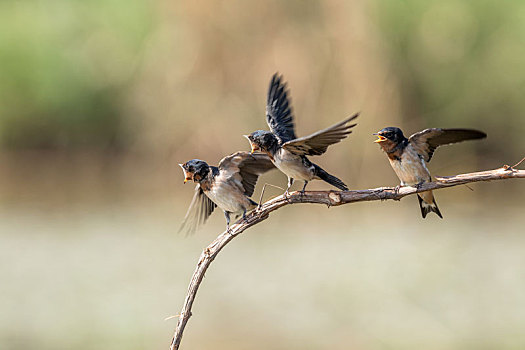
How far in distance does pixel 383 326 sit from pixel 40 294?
3.72 meters

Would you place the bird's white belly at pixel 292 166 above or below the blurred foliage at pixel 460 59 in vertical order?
below

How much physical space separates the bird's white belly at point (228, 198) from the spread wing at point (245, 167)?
1.8 inches

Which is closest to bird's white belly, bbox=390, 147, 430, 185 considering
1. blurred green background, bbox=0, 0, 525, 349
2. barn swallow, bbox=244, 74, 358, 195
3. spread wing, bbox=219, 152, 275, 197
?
barn swallow, bbox=244, 74, 358, 195

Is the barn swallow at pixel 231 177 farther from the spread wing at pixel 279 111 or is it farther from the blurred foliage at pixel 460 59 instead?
the blurred foliage at pixel 460 59

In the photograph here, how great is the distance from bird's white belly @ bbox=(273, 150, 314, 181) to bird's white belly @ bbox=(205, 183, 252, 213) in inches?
10.5

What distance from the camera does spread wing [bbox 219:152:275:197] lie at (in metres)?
3.18

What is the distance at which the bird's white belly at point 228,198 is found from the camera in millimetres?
3158

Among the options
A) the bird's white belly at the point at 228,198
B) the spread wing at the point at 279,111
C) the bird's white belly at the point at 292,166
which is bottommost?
the bird's white belly at the point at 292,166

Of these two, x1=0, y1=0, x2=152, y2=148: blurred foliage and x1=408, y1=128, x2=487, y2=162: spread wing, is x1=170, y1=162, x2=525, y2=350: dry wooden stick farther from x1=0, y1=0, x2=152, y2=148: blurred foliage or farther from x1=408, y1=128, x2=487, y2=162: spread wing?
x1=0, y1=0, x2=152, y2=148: blurred foliage

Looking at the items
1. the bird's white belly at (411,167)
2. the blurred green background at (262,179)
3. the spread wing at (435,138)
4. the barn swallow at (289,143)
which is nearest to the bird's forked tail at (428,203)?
the bird's white belly at (411,167)

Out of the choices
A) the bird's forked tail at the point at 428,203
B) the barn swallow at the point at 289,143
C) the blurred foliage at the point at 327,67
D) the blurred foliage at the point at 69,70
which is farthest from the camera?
the blurred foliage at the point at 69,70

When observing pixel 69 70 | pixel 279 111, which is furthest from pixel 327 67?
pixel 279 111

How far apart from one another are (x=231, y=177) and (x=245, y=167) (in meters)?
0.09

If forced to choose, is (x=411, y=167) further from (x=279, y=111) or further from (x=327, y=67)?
(x=327, y=67)
